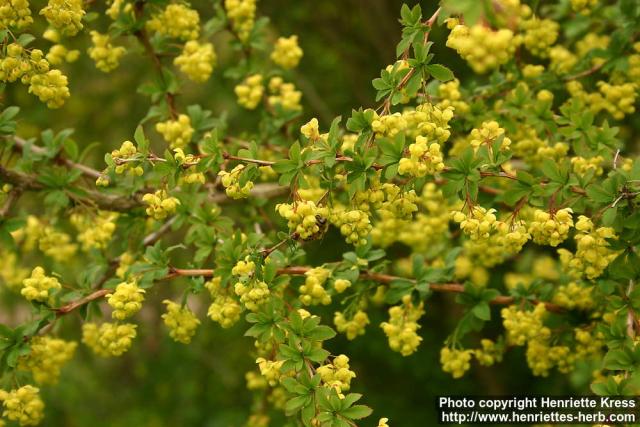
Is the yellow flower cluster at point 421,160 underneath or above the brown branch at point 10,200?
underneath

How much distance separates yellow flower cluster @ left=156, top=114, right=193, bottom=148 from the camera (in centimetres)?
275

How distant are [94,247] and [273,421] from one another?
184 centimetres

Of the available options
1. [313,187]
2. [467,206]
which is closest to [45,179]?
[313,187]

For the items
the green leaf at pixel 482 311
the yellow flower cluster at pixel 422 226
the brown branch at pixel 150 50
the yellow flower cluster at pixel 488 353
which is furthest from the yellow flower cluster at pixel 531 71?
the brown branch at pixel 150 50

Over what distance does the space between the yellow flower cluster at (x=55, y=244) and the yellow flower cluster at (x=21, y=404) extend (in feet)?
2.45

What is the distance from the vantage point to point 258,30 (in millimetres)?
3078

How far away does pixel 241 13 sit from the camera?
2.88 meters

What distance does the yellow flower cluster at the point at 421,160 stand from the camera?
187 centimetres

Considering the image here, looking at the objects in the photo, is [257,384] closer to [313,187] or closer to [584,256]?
[313,187]

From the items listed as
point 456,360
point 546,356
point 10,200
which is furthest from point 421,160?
point 10,200

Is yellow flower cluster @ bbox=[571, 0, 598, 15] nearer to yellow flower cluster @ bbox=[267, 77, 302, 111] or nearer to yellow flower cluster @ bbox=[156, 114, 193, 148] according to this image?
yellow flower cluster @ bbox=[267, 77, 302, 111]

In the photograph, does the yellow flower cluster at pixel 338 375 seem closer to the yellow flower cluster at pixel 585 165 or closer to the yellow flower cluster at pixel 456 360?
the yellow flower cluster at pixel 456 360

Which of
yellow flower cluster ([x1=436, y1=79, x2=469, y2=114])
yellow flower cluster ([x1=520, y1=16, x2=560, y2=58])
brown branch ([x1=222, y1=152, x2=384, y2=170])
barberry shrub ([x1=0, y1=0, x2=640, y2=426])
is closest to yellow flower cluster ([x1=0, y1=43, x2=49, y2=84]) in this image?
barberry shrub ([x1=0, y1=0, x2=640, y2=426])

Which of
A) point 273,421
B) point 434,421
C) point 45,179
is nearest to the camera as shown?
point 45,179
